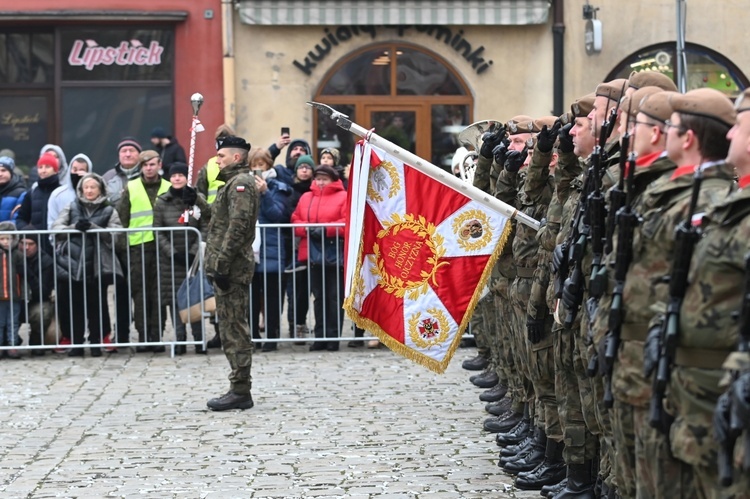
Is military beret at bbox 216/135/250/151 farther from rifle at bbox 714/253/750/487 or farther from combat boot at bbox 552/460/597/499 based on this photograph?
rifle at bbox 714/253/750/487

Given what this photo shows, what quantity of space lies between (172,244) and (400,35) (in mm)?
8232

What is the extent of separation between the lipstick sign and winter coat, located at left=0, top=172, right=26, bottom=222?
617cm

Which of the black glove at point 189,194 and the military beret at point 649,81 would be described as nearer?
the military beret at point 649,81

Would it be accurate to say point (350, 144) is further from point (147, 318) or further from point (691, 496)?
point (691, 496)

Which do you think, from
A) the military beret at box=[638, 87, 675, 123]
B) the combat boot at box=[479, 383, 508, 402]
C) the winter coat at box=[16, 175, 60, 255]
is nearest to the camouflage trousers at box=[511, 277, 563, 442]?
the combat boot at box=[479, 383, 508, 402]

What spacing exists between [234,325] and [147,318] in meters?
3.17

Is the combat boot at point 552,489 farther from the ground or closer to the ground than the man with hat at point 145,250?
closer to the ground

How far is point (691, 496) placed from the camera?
4.93 meters

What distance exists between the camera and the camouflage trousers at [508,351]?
9.06 meters

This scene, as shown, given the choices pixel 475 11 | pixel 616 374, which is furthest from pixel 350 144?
pixel 616 374

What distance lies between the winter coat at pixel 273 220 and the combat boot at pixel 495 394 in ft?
11.7

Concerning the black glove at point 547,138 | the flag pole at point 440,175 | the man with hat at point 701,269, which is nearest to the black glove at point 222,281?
the flag pole at point 440,175

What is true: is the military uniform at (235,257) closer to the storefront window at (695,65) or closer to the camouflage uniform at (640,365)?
the camouflage uniform at (640,365)

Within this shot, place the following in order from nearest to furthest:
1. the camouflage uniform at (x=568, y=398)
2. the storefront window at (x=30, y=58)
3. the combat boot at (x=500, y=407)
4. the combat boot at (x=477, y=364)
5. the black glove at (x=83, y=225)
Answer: the camouflage uniform at (x=568, y=398)
the combat boot at (x=500, y=407)
the combat boot at (x=477, y=364)
the black glove at (x=83, y=225)
the storefront window at (x=30, y=58)
